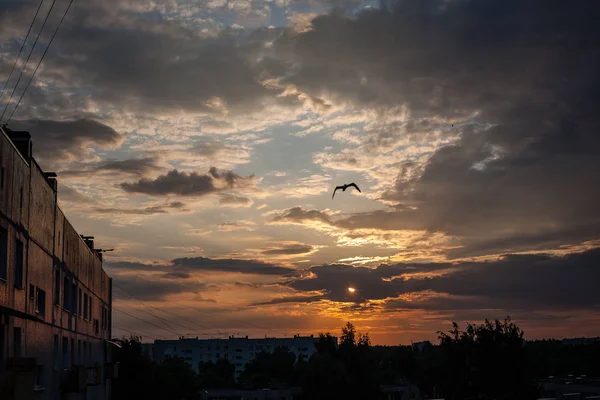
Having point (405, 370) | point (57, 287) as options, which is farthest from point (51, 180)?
point (405, 370)

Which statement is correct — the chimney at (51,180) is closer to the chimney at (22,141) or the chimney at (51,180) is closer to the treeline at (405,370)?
the chimney at (22,141)

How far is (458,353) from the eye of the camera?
53312 millimetres

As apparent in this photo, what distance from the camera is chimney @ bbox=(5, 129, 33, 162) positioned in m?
22.4

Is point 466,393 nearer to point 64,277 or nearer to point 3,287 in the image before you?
point 64,277

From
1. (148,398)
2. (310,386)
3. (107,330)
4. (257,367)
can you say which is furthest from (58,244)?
(257,367)

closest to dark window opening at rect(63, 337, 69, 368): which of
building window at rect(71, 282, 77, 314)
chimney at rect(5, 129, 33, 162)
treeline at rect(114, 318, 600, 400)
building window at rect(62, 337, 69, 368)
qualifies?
building window at rect(62, 337, 69, 368)

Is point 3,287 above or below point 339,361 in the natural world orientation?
above

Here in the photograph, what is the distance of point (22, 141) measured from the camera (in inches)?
893

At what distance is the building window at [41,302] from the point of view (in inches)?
933

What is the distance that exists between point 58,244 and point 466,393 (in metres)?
34.8

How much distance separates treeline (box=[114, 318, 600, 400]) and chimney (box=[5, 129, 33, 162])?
31454mm

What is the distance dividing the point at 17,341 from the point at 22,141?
6993mm

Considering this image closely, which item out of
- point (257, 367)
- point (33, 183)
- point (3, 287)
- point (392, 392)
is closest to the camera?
point (3, 287)

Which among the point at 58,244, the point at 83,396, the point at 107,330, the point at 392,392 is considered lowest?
the point at 392,392
